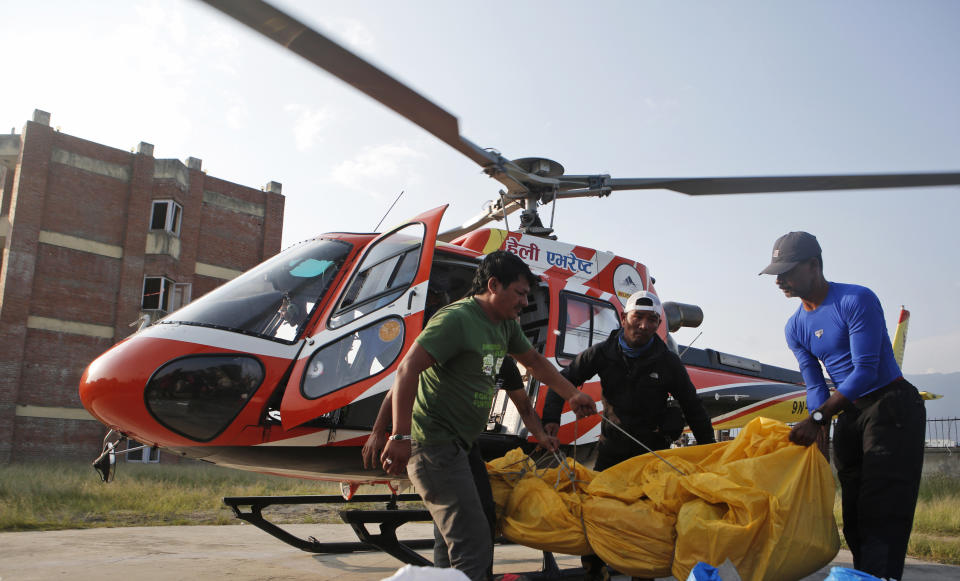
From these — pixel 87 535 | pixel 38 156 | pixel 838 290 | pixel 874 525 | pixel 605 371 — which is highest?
pixel 38 156

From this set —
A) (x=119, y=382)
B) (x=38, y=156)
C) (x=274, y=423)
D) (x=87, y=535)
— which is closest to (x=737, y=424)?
(x=274, y=423)

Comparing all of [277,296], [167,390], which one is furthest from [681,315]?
[167,390]

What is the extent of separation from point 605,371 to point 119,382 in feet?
9.41

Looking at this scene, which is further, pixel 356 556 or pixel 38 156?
pixel 38 156

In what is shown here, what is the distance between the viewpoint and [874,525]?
3154 mm

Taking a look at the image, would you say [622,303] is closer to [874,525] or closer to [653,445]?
[653,445]

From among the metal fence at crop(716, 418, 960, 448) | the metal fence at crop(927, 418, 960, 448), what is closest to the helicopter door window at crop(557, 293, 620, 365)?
the metal fence at crop(716, 418, 960, 448)

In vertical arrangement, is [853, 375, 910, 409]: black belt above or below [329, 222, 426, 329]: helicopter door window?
below

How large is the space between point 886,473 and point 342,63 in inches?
132

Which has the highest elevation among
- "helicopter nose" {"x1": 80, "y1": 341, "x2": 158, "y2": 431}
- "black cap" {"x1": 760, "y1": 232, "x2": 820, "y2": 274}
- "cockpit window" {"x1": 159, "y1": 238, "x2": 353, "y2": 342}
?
"black cap" {"x1": 760, "y1": 232, "x2": 820, "y2": 274}

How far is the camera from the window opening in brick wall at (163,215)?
75.4 feet

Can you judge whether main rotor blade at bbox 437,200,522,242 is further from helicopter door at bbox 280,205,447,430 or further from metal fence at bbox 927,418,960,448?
metal fence at bbox 927,418,960,448

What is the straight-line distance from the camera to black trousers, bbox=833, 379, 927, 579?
3127 mm

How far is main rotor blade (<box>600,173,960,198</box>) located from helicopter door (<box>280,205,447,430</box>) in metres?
2.10
